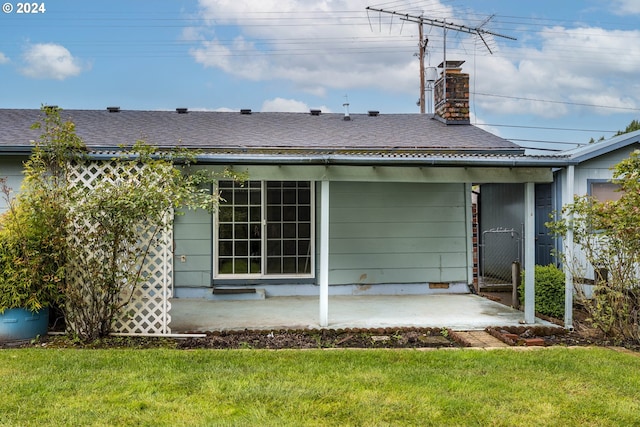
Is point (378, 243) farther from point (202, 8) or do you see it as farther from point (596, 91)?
point (596, 91)

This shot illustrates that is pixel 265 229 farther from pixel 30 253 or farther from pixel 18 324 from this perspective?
pixel 18 324

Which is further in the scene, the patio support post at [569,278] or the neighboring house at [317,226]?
the neighboring house at [317,226]

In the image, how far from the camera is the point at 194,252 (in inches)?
334

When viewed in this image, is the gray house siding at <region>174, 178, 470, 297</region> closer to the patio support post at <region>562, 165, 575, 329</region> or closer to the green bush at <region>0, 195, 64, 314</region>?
the patio support post at <region>562, 165, 575, 329</region>

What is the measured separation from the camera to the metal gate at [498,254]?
32.5ft

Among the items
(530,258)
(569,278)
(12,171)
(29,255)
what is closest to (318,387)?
(29,255)

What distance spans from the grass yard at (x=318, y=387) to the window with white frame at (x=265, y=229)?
11.7 ft

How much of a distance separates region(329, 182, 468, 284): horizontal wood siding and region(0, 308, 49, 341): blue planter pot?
4571 mm

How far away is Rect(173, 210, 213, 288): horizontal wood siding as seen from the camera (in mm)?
8477

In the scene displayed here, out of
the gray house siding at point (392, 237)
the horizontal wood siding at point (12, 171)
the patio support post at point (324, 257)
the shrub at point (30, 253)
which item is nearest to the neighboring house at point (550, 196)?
the gray house siding at point (392, 237)

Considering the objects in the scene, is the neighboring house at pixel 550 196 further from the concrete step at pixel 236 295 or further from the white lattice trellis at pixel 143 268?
the white lattice trellis at pixel 143 268

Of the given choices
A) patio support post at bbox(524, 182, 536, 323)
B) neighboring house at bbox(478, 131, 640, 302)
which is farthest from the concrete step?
neighboring house at bbox(478, 131, 640, 302)

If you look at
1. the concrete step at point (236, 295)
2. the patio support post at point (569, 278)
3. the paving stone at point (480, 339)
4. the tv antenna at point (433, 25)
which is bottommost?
the paving stone at point (480, 339)

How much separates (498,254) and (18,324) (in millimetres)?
8657
